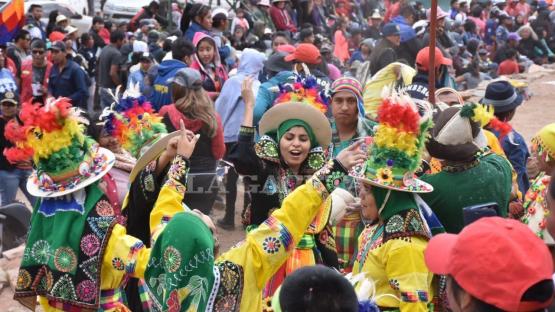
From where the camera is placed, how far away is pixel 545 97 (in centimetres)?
1738

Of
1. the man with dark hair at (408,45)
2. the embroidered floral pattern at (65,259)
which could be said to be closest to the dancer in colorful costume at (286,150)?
the embroidered floral pattern at (65,259)

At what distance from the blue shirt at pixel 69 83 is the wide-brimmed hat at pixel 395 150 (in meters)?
8.75

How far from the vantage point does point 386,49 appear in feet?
35.9

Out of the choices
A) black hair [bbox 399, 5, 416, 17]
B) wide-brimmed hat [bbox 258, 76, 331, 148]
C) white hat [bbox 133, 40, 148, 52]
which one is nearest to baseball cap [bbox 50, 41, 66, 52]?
white hat [bbox 133, 40, 148, 52]

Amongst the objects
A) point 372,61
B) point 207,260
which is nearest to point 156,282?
point 207,260

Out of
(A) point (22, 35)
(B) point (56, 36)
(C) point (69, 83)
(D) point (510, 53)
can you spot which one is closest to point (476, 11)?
(D) point (510, 53)

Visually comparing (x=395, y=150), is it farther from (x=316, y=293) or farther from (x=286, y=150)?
(x=316, y=293)

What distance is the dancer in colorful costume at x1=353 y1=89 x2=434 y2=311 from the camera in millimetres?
4207

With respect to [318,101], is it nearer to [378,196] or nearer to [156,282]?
[378,196]

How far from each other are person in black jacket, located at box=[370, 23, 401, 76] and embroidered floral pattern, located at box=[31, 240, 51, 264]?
655cm

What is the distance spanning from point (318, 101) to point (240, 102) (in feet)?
10.8

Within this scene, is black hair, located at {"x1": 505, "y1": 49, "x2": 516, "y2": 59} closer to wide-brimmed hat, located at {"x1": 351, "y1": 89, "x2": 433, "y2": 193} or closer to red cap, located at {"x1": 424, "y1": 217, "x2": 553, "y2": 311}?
wide-brimmed hat, located at {"x1": 351, "y1": 89, "x2": 433, "y2": 193}

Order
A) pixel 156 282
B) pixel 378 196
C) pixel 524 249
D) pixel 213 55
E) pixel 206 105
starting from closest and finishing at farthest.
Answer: pixel 524 249, pixel 156 282, pixel 378 196, pixel 206 105, pixel 213 55

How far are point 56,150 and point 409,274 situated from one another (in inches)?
77.0
